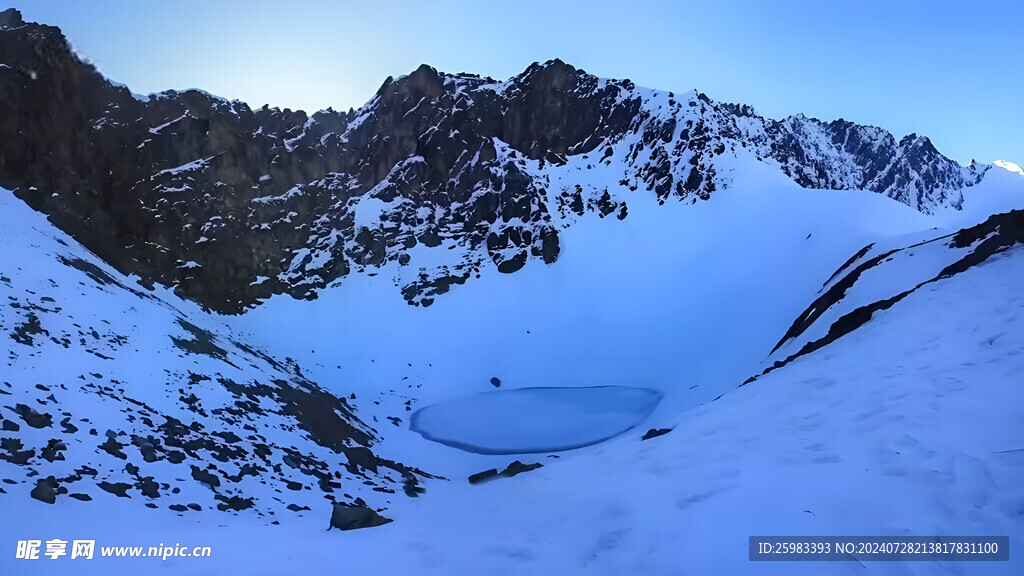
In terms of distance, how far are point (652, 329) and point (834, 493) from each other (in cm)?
3997

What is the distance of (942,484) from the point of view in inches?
259

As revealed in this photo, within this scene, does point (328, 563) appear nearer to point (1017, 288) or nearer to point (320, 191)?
point (1017, 288)

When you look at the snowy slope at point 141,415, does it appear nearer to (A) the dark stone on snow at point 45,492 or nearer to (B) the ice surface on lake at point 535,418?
(A) the dark stone on snow at point 45,492

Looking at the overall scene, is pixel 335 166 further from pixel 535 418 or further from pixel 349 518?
pixel 349 518

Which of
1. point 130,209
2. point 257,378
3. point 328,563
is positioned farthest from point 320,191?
point 328,563

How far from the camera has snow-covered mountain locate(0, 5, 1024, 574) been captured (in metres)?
7.85

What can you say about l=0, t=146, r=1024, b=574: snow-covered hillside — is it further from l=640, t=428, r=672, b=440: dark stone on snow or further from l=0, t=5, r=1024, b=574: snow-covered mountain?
l=640, t=428, r=672, b=440: dark stone on snow

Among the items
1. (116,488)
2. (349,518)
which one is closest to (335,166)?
(116,488)

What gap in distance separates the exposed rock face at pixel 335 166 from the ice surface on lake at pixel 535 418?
1935 centimetres

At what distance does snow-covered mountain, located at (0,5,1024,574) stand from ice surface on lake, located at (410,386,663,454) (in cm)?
46

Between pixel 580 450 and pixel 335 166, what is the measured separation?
2350 inches

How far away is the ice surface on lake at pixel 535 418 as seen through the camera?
31172 millimetres

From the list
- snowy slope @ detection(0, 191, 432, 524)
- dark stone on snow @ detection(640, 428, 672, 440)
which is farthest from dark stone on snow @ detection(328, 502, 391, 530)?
dark stone on snow @ detection(640, 428, 672, 440)

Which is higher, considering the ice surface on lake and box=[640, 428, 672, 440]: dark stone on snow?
the ice surface on lake
